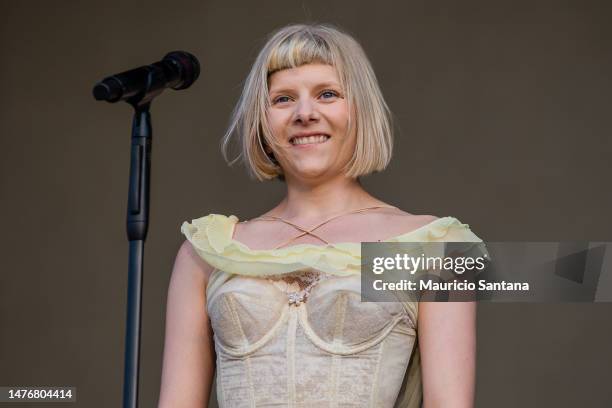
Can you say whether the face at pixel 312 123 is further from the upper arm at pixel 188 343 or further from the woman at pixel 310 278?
the upper arm at pixel 188 343

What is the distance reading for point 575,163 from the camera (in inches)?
143

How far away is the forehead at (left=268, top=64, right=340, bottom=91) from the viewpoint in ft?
8.91

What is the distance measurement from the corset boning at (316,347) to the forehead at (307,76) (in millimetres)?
373

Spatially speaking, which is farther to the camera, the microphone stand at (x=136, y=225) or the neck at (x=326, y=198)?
the neck at (x=326, y=198)

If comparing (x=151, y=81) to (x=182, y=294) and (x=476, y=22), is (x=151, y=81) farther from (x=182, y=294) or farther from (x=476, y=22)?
(x=476, y=22)

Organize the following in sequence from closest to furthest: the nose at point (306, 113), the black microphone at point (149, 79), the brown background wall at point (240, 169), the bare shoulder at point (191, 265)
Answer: the black microphone at point (149, 79), the nose at point (306, 113), the bare shoulder at point (191, 265), the brown background wall at point (240, 169)

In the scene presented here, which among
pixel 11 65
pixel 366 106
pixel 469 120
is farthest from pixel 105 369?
pixel 366 106

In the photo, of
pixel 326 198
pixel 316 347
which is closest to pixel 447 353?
pixel 316 347

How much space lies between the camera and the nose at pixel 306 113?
2686 millimetres

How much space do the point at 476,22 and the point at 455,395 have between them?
55.3 inches

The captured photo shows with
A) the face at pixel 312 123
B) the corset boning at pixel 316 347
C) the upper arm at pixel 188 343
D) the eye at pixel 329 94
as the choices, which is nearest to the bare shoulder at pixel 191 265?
the upper arm at pixel 188 343

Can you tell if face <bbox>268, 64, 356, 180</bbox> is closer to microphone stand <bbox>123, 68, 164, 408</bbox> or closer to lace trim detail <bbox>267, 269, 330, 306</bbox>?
lace trim detail <bbox>267, 269, 330, 306</bbox>

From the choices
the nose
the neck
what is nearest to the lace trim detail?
the neck

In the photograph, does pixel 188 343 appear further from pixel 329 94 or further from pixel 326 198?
pixel 329 94
